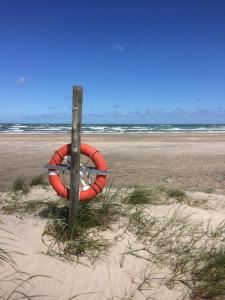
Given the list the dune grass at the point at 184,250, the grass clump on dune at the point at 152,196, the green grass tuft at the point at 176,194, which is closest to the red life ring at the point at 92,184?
the dune grass at the point at 184,250

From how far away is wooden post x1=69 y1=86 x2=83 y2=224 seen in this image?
447 cm

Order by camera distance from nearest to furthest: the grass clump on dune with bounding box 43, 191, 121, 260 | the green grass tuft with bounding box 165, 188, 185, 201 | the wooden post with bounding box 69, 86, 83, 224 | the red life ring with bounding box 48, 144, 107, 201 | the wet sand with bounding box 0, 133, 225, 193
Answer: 1. the grass clump on dune with bounding box 43, 191, 121, 260
2. the wooden post with bounding box 69, 86, 83, 224
3. the red life ring with bounding box 48, 144, 107, 201
4. the green grass tuft with bounding box 165, 188, 185, 201
5. the wet sand with bounding box 0, 133, 225, 193

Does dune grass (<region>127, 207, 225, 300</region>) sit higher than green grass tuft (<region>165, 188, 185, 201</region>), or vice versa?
green grass tuft (<region>165, 188, 185, 201</region>)

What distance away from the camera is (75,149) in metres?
4.50

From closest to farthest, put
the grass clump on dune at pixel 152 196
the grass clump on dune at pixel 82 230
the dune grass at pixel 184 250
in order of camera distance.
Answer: the dune grass at pixel 184 250
the grass clump on dune at pixel 82 230
the grass clump on dune at pixel 152 196

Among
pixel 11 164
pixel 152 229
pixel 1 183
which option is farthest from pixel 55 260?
pixel 11 164

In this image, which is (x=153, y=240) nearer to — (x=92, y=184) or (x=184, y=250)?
(x=184, y=250)

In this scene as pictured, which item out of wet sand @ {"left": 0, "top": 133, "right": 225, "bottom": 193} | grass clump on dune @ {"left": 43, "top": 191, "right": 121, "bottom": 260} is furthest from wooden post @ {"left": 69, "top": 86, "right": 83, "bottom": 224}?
wet sand @ {"left": 0, "top": 133, "right": 225, "bottom": 193}

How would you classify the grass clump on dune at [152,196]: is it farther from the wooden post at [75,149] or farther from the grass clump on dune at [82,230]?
the wooden post at [75,149]

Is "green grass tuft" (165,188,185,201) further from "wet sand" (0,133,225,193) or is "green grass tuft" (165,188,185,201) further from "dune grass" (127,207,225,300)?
"wet sand" (0,133,225,193)

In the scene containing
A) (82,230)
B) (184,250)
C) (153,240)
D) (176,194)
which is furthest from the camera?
(176,194)

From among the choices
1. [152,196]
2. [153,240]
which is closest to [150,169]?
[152,196]

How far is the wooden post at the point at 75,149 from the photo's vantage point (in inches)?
176

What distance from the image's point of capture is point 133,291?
3672 mm
